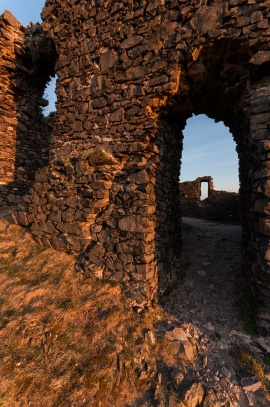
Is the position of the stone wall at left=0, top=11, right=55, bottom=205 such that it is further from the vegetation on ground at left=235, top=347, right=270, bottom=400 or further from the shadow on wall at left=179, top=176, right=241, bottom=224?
the shadow on wall at left=179, top=176, right=241, bottom=224

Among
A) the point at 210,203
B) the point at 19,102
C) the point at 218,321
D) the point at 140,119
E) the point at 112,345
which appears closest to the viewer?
the point at 112,345

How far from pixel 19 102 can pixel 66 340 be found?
897 cm

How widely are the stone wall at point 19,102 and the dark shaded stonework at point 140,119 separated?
9.42 feet

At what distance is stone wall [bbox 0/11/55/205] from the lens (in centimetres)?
780

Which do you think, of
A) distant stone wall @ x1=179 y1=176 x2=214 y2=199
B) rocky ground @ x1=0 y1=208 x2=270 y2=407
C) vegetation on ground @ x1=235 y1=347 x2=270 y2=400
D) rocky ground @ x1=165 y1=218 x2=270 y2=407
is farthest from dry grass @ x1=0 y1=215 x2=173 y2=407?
distant stone wall @ x1=179 y1=176 x2=214 y2=199

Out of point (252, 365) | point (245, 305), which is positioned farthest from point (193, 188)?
point (252, 365)

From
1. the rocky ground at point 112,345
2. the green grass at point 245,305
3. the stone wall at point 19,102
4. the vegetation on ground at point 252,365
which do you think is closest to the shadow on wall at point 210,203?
the green grass at point 245,305

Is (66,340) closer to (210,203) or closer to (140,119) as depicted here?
(140,119)

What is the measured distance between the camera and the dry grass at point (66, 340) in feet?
8.70

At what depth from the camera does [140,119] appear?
181 inches

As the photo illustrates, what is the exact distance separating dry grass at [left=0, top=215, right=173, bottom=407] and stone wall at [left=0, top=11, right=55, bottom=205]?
485 centimetres

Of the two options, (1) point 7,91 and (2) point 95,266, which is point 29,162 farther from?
(2) point 95,266

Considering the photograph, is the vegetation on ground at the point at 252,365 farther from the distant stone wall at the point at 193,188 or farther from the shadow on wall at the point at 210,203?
the distant stone wall at the point at 193,188

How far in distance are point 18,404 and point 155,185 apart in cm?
393
